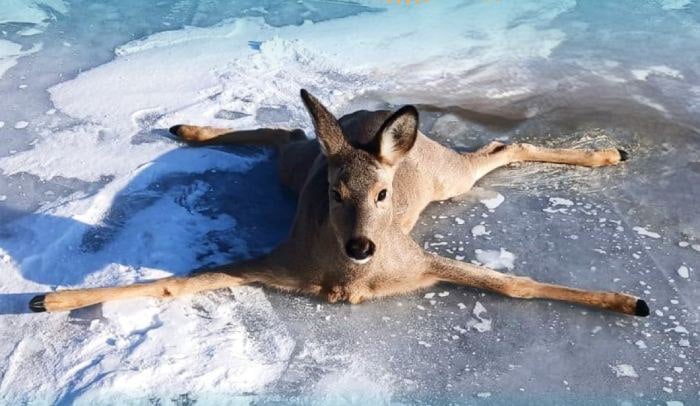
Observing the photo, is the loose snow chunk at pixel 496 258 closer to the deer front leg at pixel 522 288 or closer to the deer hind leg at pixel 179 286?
the deer front leg at pixel 522 288

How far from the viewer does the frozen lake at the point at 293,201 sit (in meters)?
3.75

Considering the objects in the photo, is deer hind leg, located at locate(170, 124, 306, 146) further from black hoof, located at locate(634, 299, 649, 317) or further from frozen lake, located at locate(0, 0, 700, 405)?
black hoof, located at locate(634, 299, 649, 317)

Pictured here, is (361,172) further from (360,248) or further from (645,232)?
(645,232)

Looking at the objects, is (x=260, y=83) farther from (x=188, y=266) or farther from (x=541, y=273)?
(x=541, y=273)

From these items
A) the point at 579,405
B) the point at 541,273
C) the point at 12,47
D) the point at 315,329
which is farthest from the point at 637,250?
the point at 12,47

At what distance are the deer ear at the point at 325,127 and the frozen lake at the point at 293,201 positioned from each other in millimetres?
843

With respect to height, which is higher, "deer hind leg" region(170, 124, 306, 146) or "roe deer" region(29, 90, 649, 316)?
"roe deer" region(29, 90, 649, 316)

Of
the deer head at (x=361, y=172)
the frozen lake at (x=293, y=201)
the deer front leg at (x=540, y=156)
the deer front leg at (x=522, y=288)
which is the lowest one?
the frozen lake at (x=293, y=201)

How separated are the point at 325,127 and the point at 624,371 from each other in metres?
1.76

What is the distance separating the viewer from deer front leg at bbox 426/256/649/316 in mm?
4070

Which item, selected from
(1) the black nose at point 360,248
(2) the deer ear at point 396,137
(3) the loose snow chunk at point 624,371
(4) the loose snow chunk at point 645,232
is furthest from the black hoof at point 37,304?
(4) the loose snow chunk at point 645,232

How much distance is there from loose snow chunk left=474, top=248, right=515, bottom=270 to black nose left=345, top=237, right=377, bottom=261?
115 centimetres

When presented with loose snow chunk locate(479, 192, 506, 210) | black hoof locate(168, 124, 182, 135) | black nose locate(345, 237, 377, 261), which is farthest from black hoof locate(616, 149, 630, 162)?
black hoof locate(168, 124, 182, 135)

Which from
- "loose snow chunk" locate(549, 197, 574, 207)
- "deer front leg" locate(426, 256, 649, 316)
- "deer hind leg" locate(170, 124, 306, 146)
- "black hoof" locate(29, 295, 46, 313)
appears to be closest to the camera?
"black hoof" locate(29, 295, 46, 313)
